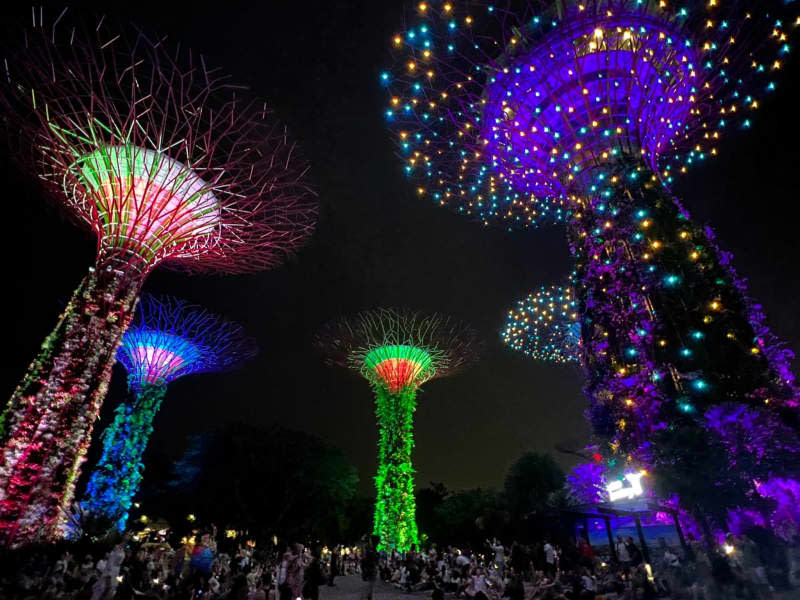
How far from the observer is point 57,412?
980 centimetres

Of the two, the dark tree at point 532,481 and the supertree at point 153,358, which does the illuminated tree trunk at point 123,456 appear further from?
the dark tree at point 532,481

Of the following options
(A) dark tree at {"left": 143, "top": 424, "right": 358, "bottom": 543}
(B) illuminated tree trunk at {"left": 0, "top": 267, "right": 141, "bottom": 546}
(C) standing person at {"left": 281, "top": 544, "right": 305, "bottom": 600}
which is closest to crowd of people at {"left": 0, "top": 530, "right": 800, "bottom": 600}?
(C) standing person at {"left": 281, "top": 544, "right": 305, "bottom": 600}

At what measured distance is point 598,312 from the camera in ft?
50.8

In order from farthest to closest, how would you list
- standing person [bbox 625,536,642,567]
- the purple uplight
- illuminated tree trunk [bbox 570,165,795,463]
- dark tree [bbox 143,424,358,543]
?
dark tree [bbox 143,424,358,543], the purple uplight, standing person [bbox 625,536,642,567], illuminated tree trunk [bbox 570,165,795,463]

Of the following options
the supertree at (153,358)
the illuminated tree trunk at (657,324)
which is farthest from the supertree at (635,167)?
the supertree at (153,358)

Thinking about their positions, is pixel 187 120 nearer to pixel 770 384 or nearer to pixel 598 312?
pixel 598 312

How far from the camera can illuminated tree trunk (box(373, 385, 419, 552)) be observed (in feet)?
78.4

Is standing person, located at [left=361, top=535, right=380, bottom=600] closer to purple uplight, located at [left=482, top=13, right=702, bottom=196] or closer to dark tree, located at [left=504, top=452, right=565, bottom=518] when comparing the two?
purple uplight, located at [left=482, top=13, right=702, bottom=196]

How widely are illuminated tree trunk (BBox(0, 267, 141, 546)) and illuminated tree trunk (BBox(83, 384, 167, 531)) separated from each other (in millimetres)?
13997

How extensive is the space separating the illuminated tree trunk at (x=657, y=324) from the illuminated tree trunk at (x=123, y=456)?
74.4 feet

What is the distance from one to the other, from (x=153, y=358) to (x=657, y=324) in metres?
25.4

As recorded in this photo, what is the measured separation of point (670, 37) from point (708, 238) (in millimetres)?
7098

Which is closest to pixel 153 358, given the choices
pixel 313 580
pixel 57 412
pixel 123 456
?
pixel 123 456

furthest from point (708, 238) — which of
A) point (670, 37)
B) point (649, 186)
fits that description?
point (670, 37)
